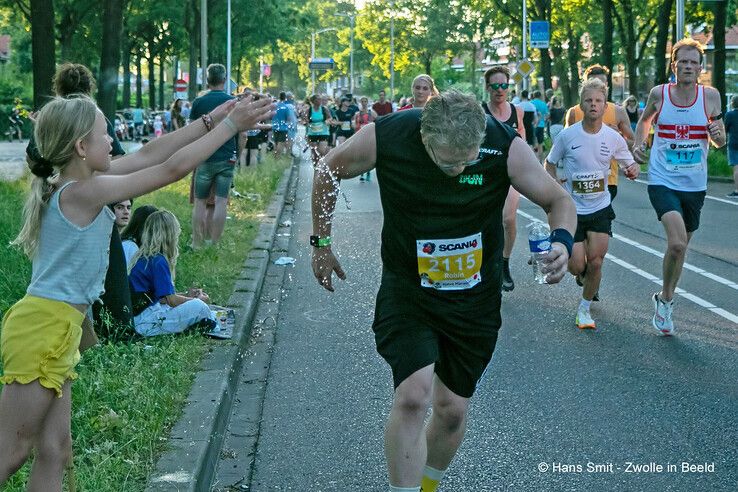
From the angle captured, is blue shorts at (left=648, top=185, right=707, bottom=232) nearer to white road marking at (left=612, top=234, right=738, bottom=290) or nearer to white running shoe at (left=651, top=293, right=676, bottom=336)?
white running shoe at (left=651, top=293, right=676, bottom=336)

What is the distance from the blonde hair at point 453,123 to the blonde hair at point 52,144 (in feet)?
4.00

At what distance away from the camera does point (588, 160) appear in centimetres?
888

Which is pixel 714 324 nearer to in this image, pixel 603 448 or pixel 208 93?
pixel 603 448

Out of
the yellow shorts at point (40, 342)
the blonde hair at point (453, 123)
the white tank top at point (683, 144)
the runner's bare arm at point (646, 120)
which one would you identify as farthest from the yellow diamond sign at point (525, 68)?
the yellow shorts at point (40, 342)

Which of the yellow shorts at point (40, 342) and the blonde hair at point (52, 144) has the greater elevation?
the blonde hair at point (52, 144)

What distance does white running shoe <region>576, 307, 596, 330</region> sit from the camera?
891 centimetres

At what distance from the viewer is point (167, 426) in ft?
18.6

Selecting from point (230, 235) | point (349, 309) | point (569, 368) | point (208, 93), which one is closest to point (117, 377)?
point (569, 368)

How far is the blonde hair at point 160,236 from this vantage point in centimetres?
773

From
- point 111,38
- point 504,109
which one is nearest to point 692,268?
point 504,109

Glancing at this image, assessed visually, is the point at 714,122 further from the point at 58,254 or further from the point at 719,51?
the point at 719,51

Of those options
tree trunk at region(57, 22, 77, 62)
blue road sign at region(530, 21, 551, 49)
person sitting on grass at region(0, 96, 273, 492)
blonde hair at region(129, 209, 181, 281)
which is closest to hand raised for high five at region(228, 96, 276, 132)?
person sitting on grass at region(0, 96, 273, 492)

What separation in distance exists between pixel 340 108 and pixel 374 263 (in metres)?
21.3

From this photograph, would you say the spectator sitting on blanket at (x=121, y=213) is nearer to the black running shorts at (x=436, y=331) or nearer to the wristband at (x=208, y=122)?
the wristband at (x=208, y=122)
